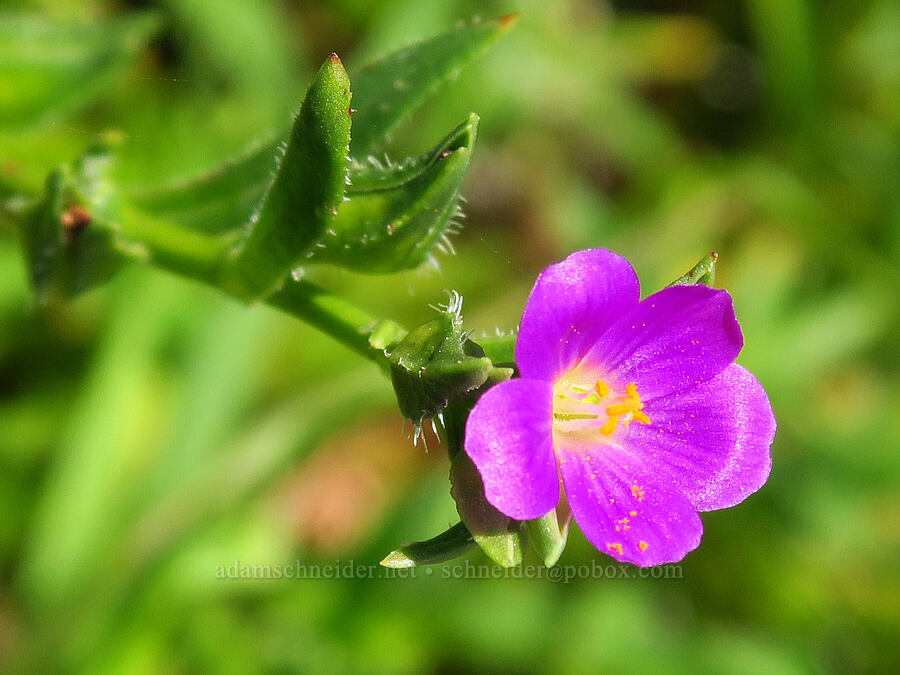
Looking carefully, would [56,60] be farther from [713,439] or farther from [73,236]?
[713,439]

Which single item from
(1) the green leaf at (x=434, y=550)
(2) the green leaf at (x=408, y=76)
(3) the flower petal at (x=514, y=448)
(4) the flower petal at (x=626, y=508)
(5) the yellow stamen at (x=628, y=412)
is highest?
(2) the green leaf at (x=408, y=76)

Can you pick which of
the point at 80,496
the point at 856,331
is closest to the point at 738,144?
the point at 856,331

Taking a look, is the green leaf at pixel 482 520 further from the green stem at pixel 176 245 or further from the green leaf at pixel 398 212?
the green stem at pixel 176 245

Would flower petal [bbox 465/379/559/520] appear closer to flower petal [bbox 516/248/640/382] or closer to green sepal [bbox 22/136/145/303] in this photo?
flower petal [bbox 516/248/640/382]

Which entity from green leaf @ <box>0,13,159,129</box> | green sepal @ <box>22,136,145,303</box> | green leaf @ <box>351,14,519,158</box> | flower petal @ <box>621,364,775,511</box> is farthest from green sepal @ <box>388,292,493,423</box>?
→ green leaf @ <box>0,13,159,129</box>

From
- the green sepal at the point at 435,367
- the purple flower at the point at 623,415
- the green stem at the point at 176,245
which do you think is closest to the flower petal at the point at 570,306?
the purple flower at the point at 623,415

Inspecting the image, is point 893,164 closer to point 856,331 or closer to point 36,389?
point 856,331

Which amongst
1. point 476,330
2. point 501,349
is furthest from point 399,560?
point 476,330
